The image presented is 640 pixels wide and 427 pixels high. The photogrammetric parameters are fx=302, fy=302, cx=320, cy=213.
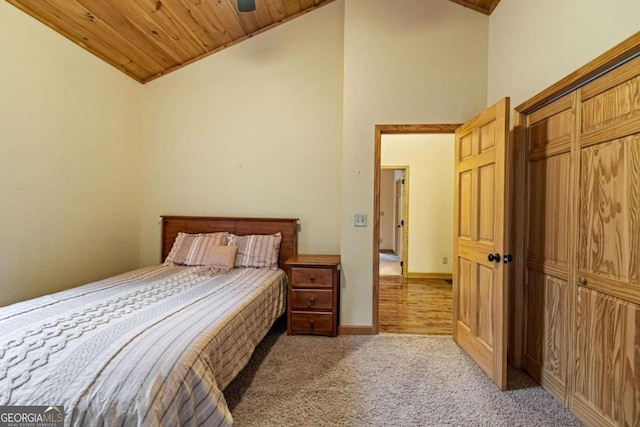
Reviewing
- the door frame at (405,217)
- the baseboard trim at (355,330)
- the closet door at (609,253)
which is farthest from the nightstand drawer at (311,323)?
the door frame at (405,217)

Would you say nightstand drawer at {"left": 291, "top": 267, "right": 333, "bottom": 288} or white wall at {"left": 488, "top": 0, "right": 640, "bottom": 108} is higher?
white wall at {"left": 488, "top": 0, "right": 640, "bottom": 108}

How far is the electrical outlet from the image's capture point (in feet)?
9.54

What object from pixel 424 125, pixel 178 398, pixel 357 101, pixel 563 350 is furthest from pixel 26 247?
pixel 563 350

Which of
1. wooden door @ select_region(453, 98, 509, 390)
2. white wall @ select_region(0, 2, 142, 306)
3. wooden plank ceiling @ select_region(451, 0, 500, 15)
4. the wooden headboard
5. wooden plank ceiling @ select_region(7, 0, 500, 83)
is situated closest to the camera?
wooden door @ select_region(453, 98, 509, 390)

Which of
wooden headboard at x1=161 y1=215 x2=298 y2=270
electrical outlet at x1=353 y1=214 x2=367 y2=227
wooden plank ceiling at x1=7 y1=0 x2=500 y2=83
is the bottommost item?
wooden headboard at x1=161 y1=215 x2=298 y2=270

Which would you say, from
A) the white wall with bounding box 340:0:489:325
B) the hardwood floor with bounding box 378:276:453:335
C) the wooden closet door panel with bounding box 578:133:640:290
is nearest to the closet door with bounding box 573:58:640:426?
the wooden closet door panel with bounding box 578:133:640:290

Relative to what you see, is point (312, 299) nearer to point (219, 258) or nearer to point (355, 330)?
point (355, 330)

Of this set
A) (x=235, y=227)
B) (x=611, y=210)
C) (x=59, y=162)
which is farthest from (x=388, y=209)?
(x=59, y=162)

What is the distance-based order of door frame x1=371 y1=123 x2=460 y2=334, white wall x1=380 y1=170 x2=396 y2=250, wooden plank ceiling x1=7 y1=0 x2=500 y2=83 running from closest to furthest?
wooden plank ceiling x1=7 y1=0 x2=500 y2=83 → door frame x1=371 y1=123 x2=460 y2=334 → white wall x1=380 y1=170 x2=396 y2=250

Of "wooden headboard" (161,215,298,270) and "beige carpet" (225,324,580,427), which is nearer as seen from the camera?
"beige carpet" (225,324,580,427)

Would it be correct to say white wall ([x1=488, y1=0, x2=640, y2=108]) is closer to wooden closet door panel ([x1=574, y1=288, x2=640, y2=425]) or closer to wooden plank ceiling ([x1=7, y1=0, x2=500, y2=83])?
wooden plank ceiling ([x1=7, y1=0, x2=500, y2=83])

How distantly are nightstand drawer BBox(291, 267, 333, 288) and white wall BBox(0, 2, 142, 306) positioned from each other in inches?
79.1

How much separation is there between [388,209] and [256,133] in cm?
581

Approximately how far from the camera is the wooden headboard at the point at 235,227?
3301mm
